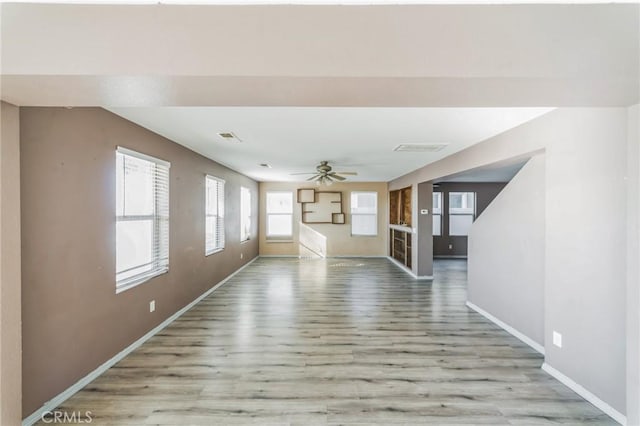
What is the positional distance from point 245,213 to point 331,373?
220 inches

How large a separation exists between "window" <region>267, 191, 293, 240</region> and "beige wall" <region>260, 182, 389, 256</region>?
149 mm

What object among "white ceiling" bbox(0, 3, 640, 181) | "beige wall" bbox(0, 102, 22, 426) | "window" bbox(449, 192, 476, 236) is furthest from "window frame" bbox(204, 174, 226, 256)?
"window" bbox(449, 192, 476, 236)

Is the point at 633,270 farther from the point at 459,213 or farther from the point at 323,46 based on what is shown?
the point at 459,213

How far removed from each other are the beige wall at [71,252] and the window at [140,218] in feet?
0.44

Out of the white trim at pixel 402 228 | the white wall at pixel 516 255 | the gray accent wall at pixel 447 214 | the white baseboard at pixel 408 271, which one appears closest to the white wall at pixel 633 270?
the white wall at pixel 516 255

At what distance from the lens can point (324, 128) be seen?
9.74 ft

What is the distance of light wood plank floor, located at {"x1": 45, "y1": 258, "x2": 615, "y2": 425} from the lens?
77.5 inches

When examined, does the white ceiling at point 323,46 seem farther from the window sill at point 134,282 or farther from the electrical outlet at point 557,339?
the electrical outlet at point 557,339

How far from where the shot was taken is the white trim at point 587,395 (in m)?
1.90

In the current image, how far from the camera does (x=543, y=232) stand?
287 centimetres

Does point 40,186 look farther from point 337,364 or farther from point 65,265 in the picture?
point 337,364

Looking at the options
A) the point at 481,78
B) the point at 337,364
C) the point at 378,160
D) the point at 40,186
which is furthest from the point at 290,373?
the point at 378,160

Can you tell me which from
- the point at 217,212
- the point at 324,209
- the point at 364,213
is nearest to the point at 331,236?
the point at 324,209

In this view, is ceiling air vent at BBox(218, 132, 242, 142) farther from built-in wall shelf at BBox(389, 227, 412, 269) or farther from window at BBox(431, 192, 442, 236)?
window at BBox(431, 192, 442, 236)
